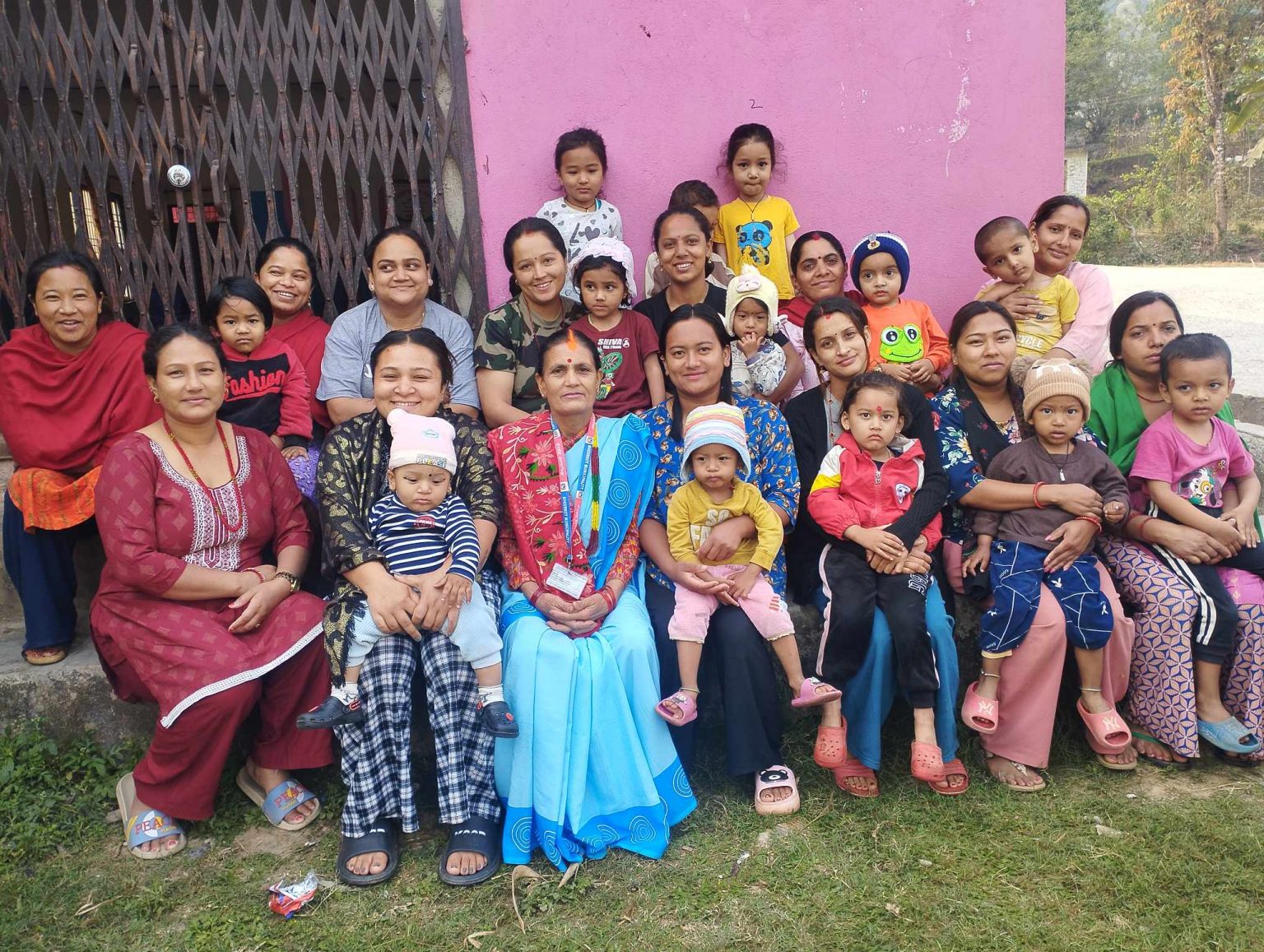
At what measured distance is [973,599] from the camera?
11.1ft

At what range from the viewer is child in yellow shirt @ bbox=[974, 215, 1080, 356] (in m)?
4.08

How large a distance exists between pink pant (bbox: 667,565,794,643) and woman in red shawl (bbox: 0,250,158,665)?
226 cm

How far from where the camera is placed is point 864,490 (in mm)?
3250

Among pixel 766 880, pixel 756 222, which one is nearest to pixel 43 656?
pixel 766 880

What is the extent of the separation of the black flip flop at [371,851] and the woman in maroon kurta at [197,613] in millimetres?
323

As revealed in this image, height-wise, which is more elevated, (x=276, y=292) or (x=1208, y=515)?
(x=276, y=292)

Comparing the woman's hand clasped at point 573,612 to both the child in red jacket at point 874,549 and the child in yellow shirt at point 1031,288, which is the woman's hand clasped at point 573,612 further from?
the child in yellow shirt at point 1031,288

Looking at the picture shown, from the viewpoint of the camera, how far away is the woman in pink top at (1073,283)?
4.05m

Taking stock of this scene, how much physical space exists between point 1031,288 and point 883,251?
0.77 m

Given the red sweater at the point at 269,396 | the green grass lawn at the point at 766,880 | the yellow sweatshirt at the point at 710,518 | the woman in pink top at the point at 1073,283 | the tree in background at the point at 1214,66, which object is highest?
the tree in background at the point at 1214,66

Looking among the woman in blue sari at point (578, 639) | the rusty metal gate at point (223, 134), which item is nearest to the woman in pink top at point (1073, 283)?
the woman in blue sari at point (578, 639)

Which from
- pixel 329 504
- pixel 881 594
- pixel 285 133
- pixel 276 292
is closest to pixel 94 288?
pixel 276 292

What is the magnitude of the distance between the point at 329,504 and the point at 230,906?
1216mm

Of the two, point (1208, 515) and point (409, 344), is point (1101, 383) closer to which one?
point (1208, 515)
